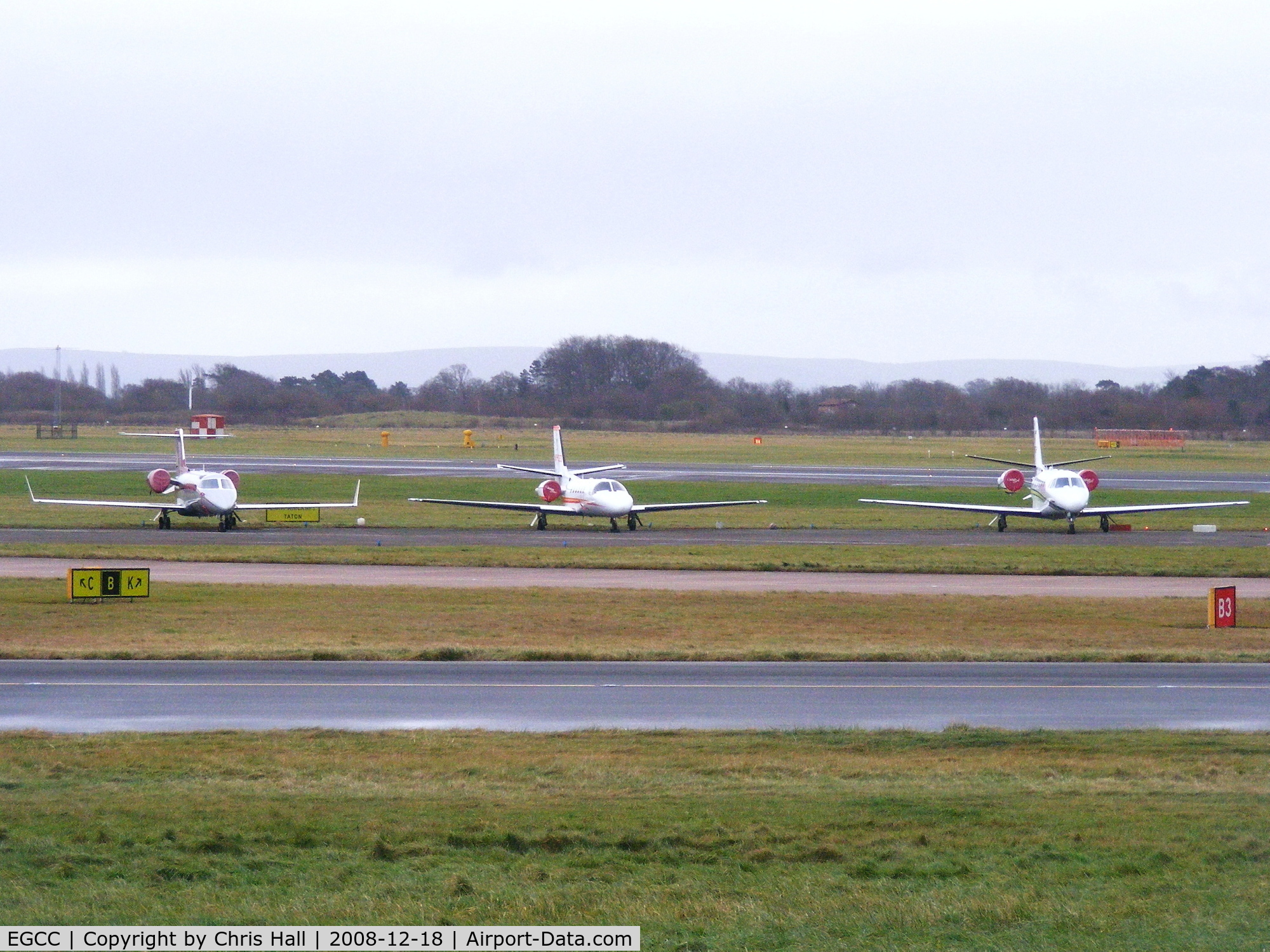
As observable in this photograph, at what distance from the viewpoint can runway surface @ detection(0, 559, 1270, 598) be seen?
97.1 ft

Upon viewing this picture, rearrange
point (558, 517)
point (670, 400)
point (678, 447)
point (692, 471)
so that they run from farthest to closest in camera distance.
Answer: point (670, 400), point (678, 447), point (692, 471), point (558, 517)

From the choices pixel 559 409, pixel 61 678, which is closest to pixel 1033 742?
pixel 61 678

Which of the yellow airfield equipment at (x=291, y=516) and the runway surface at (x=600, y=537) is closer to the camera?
the runway surface at (x=600, y=537)

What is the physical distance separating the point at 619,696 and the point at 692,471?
5947 centimetres

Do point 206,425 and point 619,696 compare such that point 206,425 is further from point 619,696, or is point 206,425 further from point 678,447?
point 619,696

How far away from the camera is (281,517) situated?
157ft

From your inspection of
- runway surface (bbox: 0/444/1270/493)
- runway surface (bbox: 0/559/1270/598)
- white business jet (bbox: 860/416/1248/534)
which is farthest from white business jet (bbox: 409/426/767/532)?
runway surface (bbox: 0/444/1270/493)

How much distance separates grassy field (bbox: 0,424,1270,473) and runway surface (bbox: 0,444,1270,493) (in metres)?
4.80

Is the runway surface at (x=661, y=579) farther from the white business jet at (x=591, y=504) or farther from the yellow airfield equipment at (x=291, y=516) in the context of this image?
the yellow airfield equipment at (x=291, y=516)

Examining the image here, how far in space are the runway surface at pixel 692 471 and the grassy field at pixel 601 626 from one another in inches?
1606

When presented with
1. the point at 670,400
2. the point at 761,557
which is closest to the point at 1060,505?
the point at 761,557

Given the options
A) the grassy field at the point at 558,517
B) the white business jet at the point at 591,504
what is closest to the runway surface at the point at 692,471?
the grassy field at the point at 558,517

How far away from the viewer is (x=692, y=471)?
250 feet

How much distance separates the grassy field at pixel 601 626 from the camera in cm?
2047
